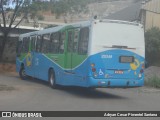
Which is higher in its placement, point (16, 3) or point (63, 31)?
point (16, 3)

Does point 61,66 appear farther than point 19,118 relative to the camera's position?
Yes

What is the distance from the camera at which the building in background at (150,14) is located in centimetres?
3496

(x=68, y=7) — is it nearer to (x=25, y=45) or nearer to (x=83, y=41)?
(x=25, y=45)

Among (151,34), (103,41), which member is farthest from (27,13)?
(103,41)

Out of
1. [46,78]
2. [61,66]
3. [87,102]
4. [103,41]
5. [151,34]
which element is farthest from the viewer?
[151,34]

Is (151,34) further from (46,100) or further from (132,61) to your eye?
(46,100)

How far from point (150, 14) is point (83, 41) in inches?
756

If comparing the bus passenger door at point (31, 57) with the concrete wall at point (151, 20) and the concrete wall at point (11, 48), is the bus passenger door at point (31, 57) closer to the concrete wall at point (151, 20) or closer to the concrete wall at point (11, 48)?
the concrete wall at point (151, 20)

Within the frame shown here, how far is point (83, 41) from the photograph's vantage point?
56.7 feet

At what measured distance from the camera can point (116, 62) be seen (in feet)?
55.7

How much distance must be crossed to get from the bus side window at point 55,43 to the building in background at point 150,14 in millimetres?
15518

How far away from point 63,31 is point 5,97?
15.2 feet

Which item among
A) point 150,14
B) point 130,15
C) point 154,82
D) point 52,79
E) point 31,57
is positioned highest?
point 130,15


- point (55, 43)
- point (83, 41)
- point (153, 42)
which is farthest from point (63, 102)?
point (153, 42)
